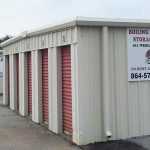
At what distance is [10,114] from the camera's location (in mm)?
17625

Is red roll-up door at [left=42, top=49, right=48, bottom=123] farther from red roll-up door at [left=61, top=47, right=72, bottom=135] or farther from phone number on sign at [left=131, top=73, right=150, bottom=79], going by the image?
phone number on sign at [left=131, top=73, right=150, bottom=79]

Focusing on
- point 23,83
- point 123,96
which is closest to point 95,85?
point 123,96

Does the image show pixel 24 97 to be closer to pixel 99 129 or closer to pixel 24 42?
pixel 24 42

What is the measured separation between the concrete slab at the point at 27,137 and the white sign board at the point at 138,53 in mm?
2425

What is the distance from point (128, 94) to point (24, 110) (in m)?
6.23

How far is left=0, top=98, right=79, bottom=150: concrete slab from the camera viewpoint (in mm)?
10836

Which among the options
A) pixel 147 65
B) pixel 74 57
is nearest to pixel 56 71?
pixel 74 57

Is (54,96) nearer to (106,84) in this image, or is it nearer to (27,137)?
(27,137)

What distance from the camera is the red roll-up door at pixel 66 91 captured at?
1198 cm

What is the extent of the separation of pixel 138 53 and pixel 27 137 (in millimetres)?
3652

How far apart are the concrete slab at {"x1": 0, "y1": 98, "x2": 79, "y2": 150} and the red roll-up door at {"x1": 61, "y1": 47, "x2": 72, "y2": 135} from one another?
423mm

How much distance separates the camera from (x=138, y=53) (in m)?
11.4

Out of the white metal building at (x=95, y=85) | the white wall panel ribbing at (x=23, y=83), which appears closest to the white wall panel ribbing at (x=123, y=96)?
the white metal building at (x=95, y=85)

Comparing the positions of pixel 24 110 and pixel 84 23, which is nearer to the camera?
pixel 84 23
